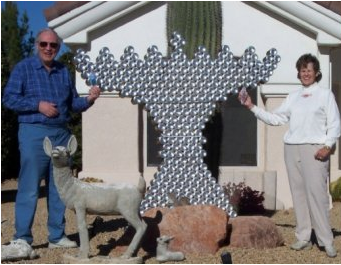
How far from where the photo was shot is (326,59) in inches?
433

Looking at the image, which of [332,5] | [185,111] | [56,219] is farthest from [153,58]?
[332,5]

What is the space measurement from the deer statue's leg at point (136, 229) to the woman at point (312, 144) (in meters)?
1.64

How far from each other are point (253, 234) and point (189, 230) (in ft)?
2.41

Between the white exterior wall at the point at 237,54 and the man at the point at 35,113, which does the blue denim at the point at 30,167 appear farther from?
the white exterior wall at the point at 237,54

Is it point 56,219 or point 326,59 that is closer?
point 56,219

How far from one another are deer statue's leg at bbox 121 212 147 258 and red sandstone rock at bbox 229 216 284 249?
1.25 meters

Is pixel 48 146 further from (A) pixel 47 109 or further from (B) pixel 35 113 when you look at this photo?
(B) pixel 35 113

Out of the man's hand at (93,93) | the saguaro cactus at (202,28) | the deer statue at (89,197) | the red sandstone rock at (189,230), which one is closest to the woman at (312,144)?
the red sandstone rock at (189,230)

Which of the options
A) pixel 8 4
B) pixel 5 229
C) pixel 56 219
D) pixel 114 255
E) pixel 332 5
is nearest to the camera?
pixel 114 255

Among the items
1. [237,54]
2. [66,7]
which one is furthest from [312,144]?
[66,7]

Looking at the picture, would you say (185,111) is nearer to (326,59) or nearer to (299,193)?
(299,193)

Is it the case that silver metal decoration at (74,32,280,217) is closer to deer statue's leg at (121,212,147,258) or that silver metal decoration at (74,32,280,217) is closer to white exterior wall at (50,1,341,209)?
deer statue's leg at (121,212,147,258)

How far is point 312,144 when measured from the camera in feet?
22.9

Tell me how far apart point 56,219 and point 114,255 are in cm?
83
